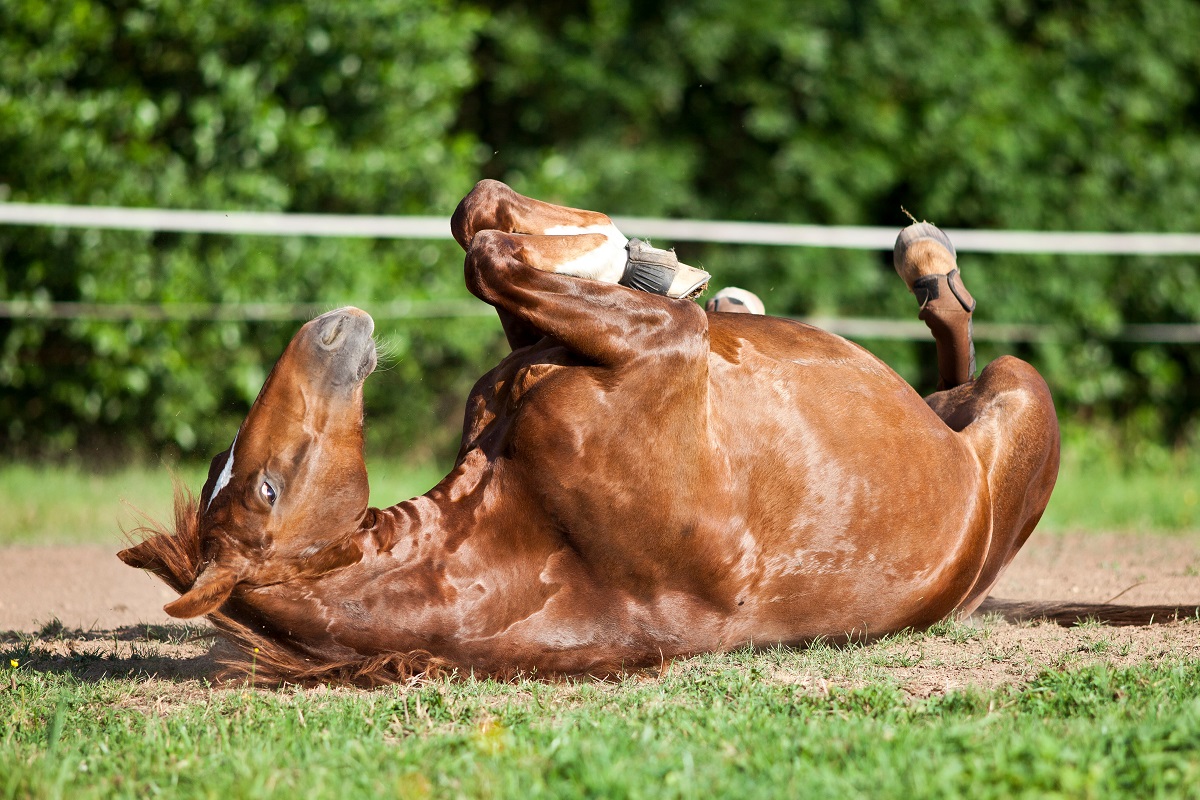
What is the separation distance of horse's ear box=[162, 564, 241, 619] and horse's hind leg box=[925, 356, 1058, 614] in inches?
81.1

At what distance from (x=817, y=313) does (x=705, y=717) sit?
23.0ft

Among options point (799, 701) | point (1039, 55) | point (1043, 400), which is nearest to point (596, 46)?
point (1039, 55)

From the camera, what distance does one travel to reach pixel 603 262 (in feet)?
9.91

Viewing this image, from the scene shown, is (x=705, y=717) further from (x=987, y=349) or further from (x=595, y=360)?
(x=987, y=349)

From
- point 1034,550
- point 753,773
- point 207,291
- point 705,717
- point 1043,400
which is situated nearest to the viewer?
point 753,773

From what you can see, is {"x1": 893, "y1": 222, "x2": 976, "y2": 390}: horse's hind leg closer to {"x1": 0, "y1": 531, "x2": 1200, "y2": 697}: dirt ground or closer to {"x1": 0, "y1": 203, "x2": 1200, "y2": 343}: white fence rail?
{"x1": 0, "y1": 531, "x2": 1200, "y2": 697}: dirt ground

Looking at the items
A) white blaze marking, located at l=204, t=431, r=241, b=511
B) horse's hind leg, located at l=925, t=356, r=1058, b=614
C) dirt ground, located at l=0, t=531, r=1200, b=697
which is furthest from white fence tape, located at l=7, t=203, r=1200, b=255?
white blaze marking, located at l=204, t=431, r=241, b=511

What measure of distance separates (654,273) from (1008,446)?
1178mm

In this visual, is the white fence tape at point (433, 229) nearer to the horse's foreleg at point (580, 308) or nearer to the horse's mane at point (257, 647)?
the horse's foreleg at point (580, 308)

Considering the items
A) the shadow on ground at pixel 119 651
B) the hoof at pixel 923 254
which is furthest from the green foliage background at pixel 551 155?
the hoof at pixel 923 254

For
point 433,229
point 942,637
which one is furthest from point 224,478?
point 433,229

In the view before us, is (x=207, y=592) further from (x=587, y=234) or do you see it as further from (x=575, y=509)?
(x=587, y=234)

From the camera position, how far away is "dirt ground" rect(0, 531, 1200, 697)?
114 inches

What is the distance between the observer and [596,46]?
9.59m
